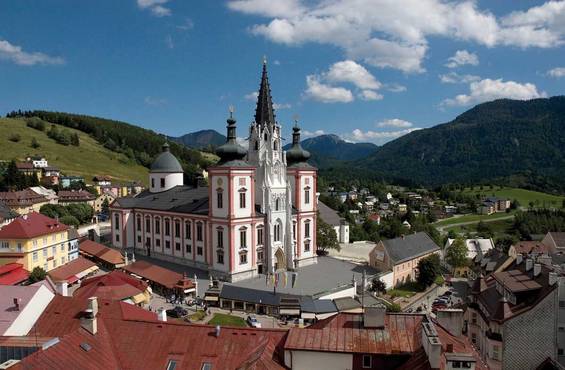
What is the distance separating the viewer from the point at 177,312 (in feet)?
124

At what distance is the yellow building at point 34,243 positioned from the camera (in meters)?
45.3

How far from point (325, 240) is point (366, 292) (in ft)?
60.7

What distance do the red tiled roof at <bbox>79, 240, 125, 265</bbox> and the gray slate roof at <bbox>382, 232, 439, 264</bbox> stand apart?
101ft

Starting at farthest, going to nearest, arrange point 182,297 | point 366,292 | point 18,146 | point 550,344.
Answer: point 18,146 → point 366,292 → point 182,297 → point 550,344

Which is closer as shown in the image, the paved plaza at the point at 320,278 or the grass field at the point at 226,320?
the grass field at the point at 226,320

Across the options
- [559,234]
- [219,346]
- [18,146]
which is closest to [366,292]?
[219,346]

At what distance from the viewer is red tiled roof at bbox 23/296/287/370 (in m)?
17.1

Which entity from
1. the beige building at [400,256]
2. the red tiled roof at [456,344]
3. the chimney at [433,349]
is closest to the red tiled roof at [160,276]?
the beige building at [400,256]

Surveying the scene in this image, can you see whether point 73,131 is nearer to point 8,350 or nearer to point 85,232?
point 85,232

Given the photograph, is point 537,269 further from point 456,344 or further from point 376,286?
point 456,344

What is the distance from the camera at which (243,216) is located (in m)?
48.6

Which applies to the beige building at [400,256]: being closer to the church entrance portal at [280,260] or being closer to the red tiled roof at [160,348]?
the church entrance portal at [280,260]

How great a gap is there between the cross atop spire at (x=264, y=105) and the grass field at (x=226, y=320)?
75.8 ft

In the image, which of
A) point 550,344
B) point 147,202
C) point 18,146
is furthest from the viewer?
point 18,146
